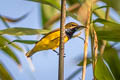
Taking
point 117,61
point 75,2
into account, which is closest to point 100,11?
point 75,2

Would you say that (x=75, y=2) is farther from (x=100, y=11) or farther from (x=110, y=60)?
(x=110, y=60)

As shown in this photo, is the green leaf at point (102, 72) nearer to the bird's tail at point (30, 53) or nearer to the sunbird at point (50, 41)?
the sunbird at point (50, 41)

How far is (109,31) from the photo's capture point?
1.27 meters

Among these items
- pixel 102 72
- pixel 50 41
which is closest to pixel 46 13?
pixel 50 41

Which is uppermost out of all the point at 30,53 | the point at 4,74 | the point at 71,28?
the point at 71,28

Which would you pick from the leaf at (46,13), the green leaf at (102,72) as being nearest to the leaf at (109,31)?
the green leaf at (102,72)

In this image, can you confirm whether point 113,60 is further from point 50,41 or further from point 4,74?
point 4,74

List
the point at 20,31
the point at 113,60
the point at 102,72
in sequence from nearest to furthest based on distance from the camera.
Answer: the point at 102,72 < the point at 20,31 < the point at 113,60

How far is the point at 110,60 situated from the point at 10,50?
25.8 inches

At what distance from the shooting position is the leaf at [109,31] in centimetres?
119

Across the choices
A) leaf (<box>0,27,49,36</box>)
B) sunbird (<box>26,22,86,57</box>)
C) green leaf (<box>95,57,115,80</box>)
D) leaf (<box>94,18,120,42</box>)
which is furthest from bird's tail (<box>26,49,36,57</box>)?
green leaf (<box>95,57,115,80</box>)

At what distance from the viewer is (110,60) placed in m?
1.32

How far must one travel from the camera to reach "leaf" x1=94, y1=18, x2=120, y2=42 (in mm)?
1193

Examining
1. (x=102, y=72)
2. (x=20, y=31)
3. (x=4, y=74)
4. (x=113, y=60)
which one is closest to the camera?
(x=102, y=72)
